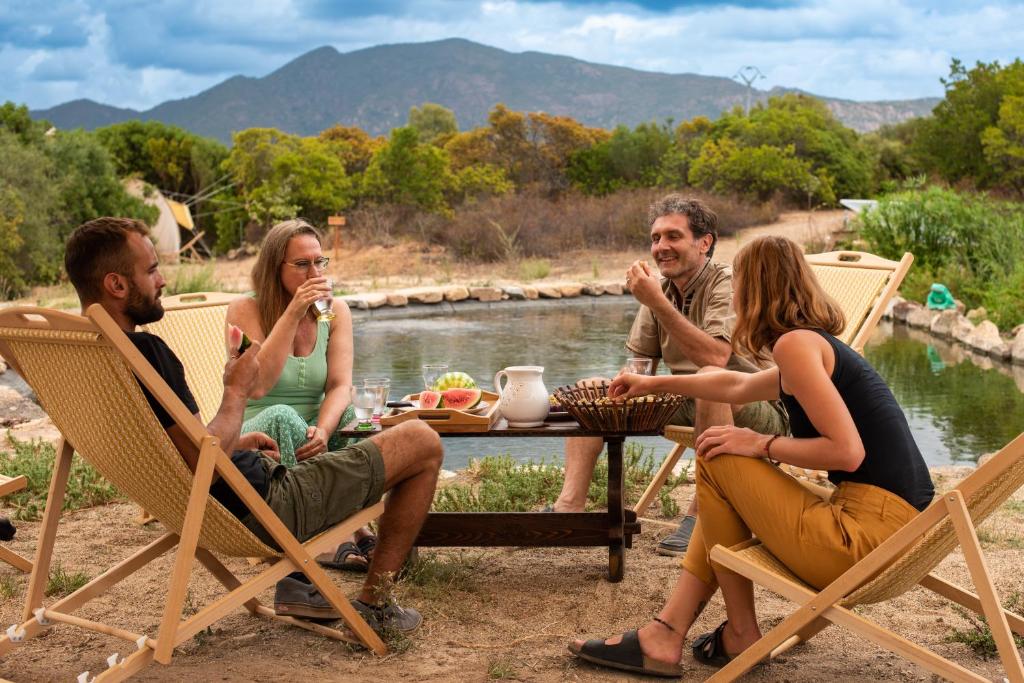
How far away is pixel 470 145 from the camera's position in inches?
1204

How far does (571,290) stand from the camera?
14.7 m

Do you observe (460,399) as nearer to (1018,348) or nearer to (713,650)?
(713,650)

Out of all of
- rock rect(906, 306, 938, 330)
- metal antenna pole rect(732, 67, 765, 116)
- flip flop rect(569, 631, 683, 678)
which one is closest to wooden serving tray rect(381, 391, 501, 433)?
flip flop rect(569, 631, 683, 678)

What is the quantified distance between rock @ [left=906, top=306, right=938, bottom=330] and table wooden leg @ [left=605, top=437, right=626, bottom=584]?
26.7ft

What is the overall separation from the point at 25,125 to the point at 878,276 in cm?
1730

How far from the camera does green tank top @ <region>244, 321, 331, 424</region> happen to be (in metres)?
3.72

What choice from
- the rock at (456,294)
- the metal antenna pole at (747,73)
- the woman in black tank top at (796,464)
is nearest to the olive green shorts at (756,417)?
the woman in black tank top at (796,464)

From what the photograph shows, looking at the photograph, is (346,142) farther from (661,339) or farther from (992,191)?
(661,339)

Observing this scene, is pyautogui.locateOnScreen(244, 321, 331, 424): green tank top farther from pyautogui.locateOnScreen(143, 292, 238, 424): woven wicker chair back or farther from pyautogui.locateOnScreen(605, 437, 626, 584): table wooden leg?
pyautogui.locateOnScreen(605, 437, 626, 584): table wooden leg

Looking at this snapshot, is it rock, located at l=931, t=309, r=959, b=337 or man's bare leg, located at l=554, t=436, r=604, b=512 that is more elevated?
man's bare leg, located at l=554, t=436, r=604, b=512

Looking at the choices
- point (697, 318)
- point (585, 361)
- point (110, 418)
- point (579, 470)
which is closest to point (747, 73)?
point (585, 361)

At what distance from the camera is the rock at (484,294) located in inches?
559

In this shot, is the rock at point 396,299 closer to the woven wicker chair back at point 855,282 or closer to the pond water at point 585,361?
the pond water at point 585,361

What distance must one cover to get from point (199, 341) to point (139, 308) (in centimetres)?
178
